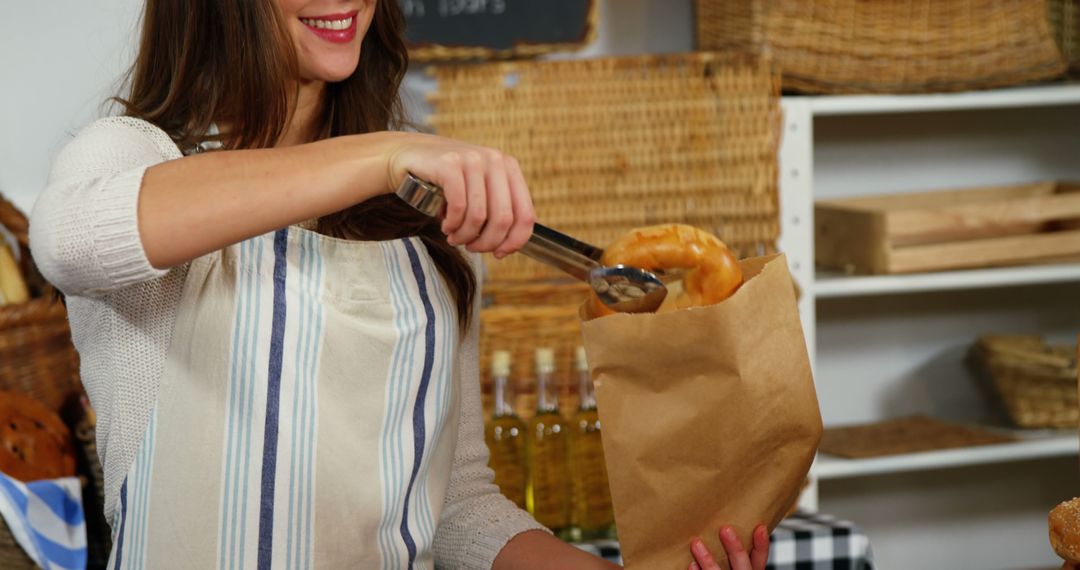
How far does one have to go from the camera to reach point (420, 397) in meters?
1.12

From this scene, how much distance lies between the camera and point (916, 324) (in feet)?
8.59

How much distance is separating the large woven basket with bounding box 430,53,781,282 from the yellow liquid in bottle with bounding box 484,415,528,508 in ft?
1.27

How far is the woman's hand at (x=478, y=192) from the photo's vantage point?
840 mm

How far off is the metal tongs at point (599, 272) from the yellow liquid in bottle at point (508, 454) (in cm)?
90

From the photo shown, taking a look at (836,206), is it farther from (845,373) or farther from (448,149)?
(448,149)

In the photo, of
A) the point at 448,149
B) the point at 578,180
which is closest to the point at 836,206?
the point at 578,180

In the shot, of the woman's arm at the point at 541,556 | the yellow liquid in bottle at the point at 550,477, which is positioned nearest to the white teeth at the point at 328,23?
the woman's arm at the point at 541,556

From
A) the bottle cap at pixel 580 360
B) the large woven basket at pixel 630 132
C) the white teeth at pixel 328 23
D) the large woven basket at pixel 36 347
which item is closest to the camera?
the white teeth at pixel 328 23

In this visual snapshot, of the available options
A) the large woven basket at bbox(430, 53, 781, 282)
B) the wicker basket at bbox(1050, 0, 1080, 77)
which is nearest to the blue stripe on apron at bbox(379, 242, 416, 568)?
the large woven basket at bbox(430, 53, 781, 282)

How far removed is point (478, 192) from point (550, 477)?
1024 mm

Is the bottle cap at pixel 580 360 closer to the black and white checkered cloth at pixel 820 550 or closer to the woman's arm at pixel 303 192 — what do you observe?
the black and white checkered cloth at pixel 820 550

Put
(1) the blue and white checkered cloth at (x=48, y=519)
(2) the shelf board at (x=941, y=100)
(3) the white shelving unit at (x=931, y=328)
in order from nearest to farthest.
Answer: (1) the blue and white checkered cloth at (x=48, y=519), (2) the shelf board at (x=941, y=100), (3) the white shelving unit at (x=931, y=328)

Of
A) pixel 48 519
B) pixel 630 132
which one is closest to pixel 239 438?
pixel 48 519

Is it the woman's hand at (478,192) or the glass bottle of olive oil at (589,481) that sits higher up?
the woman's hand at (478,192)
